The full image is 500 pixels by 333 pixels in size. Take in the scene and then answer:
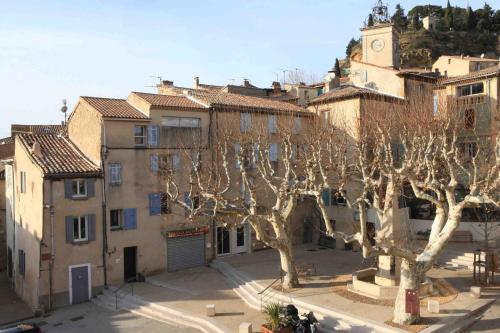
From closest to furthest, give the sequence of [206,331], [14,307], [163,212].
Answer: [206,331] < [14,307] < [163,212]

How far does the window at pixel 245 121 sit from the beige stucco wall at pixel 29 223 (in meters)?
13.1

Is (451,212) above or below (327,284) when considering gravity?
above

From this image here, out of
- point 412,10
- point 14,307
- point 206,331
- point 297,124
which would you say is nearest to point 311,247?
point 297,124

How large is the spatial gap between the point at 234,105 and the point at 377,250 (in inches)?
650

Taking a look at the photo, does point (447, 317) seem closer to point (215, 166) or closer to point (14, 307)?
point (215, 166)

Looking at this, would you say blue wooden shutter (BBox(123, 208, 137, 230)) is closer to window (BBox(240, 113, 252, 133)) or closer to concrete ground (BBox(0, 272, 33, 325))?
concrete ground (BBox(0, 272, 33, 325))

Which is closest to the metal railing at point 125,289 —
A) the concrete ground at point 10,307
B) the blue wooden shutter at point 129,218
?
the blue wooden shutter at point 129,218

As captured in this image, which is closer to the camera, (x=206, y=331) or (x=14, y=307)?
(x=206, y=331)

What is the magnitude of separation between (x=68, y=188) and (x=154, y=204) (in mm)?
5239

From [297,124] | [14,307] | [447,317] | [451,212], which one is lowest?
[14,307]

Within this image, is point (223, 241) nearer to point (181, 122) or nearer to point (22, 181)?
point (181, 122)

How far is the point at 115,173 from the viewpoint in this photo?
2636 cm

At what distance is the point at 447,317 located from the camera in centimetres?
1730

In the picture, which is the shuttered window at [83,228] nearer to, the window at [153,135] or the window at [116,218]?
the window at [116,218]
